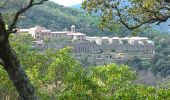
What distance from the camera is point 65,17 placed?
483 ft

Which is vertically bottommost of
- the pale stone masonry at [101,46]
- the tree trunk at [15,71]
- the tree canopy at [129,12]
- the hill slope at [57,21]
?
the pale stone masonry at [101,46]

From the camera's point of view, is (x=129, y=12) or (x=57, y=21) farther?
(x=57, y=21)

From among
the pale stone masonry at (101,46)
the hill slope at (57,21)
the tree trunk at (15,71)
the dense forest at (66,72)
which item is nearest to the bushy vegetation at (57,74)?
the dense forest at (66,72)

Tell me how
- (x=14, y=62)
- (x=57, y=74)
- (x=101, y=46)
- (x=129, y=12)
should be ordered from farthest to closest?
(x=101, y=46) → (x=57, y=74) → (x=129, y=12) → (x=14, y=62)

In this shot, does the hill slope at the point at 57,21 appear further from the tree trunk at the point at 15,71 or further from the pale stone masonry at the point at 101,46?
the tree trunk at the point at 15,71

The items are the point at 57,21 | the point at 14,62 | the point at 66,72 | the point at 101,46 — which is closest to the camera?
the point at 14,62

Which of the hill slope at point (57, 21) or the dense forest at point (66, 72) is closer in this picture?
the dense forest at point (66, 72)

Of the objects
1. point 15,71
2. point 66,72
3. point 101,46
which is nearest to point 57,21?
point 101,46

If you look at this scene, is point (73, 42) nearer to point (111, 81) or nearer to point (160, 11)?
point (111, 81)

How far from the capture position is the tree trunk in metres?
8.61

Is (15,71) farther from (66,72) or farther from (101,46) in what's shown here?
(101,46)

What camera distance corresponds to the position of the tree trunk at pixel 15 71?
28.2ft

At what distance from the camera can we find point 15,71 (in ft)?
29.0

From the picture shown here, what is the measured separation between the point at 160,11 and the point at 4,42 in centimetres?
499
